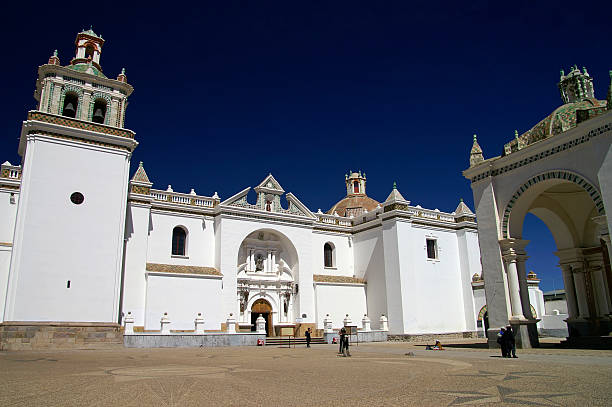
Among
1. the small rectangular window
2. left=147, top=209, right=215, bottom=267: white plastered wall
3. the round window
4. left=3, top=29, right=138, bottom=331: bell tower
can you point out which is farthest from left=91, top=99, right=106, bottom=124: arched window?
the small rectangular window

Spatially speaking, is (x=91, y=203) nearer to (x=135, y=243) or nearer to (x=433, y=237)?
Answer: (x=135, y=243)

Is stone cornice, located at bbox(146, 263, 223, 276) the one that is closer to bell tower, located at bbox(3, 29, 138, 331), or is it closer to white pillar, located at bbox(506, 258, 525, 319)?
bell tower, located at bbox(3, 29, 138, 331)

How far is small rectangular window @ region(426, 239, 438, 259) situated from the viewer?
93.3 ft

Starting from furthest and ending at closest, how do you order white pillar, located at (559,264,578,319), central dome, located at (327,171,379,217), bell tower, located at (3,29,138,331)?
1. central dome, located at (327,171,379,217)
2. bell tower, located at (3,29,138,331)
3. white pillar, located at (559,264,578,319)

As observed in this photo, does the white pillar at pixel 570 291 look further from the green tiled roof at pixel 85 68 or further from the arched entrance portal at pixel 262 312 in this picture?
the green tiled roof at pixel 85 68

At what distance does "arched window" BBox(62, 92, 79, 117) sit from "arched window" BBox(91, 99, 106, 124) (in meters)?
0.83

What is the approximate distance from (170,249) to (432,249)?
51.5ft

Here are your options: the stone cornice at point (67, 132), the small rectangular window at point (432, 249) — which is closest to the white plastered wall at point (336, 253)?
the small rectangular window at point (432, 249)

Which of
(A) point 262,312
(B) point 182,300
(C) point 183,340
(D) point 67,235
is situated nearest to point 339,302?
(A) point 262,312

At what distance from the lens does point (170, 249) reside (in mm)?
23766

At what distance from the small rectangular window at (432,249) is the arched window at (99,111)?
19.6 meters

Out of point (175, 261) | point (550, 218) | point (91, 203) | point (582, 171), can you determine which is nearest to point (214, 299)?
point (175, 261)

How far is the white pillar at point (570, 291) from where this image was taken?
16469mm

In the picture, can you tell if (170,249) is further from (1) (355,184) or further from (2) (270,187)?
(1) (355,184)
